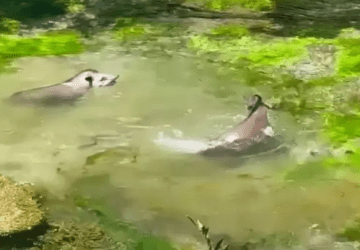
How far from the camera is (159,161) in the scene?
218 cm

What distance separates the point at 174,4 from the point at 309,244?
2.27 meters

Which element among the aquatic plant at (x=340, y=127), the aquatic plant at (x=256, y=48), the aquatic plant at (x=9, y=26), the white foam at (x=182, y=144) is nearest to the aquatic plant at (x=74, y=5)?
the aquatic plant at (x=9, y=26)

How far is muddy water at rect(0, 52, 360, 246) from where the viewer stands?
1.91 metres

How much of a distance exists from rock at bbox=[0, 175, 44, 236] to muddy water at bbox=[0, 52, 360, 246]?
0.12 metres

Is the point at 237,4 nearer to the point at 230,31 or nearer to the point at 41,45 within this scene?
the point at 230,31

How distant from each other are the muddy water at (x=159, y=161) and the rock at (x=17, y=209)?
0.39 feet

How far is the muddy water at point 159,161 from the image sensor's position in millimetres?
1905

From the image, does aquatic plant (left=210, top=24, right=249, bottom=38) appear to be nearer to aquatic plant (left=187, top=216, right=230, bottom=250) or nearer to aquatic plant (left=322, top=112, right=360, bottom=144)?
aquatic plant (left=322, top=112, right=360, bottom=144)

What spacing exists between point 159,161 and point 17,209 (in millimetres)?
615

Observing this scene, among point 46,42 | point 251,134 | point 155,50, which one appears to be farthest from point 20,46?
point 251,134

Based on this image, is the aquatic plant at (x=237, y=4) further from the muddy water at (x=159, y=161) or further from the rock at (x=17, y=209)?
the rock at (x=17, y=209)

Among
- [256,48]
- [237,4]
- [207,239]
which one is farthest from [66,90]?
[237,4]

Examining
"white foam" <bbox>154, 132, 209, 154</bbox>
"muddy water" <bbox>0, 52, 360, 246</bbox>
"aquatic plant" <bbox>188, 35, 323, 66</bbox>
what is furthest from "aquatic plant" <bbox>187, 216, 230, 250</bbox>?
"aquatic plant" <bbox>188, 35, 323, 66</bbox>

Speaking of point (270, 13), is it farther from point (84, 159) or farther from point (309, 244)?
point (309, 244)
